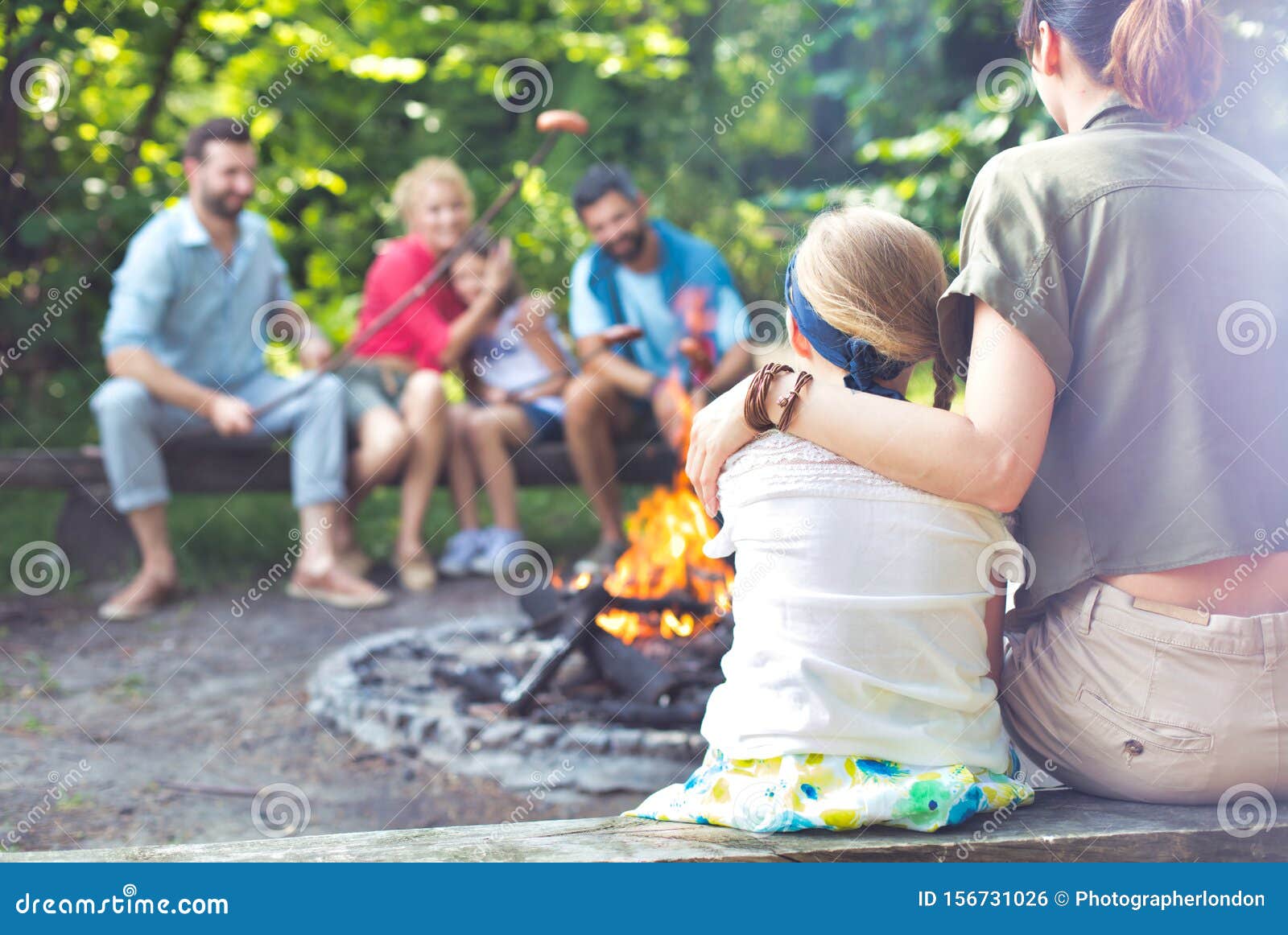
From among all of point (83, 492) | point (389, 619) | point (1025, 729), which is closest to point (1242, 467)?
point (1025, 729)

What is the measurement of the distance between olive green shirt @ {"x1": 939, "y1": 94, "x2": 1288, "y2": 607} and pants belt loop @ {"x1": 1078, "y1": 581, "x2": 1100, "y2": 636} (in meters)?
0.04

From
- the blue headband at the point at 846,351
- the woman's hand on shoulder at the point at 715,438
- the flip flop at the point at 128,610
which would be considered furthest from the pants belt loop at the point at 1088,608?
the flip flop at the point at 128,610

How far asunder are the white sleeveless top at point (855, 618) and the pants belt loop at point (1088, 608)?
6.5 inches

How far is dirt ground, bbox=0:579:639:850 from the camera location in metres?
3.33

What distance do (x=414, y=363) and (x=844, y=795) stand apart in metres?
4.59

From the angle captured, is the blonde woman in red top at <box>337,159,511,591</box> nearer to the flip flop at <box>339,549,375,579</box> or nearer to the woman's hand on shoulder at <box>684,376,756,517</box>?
the flip flop at <box>339,549,375,579</box>

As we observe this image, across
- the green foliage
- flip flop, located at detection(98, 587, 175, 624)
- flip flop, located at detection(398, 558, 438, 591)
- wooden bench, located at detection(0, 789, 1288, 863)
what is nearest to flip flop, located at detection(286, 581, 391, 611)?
flip flop, located at detection(398, 558, 438, 591)

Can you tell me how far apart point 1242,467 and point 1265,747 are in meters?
0.40

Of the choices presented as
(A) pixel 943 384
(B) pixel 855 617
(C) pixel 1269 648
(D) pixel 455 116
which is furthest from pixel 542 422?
(C) pixel 1269 648

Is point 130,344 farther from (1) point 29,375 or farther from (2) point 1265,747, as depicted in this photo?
(2) point 1265,747

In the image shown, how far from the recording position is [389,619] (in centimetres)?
529

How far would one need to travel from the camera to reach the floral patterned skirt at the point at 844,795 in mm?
1823

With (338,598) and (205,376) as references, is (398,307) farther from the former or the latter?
(338,598)

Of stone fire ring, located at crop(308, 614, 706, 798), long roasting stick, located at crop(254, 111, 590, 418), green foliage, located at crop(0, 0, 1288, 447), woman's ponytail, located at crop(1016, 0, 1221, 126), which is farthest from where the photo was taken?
green foliage, located at crop(0, 0, 1288, 447)
